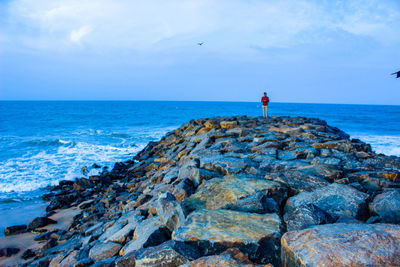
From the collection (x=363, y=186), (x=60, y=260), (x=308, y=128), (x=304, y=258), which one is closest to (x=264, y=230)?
(x=304, y=258)

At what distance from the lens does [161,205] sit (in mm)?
3896

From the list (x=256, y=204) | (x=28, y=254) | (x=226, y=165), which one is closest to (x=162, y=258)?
(x=256, y=204)

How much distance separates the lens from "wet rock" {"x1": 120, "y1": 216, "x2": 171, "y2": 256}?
3199mm

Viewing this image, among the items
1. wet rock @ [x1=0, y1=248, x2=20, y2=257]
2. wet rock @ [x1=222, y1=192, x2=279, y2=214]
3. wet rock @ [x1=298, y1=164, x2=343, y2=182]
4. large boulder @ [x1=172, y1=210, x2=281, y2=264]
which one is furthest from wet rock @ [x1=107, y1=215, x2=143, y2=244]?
wet rock @ [x1=0, y1=248, x2=20, y2=257]

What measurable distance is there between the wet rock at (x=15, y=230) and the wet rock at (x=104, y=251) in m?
4.31

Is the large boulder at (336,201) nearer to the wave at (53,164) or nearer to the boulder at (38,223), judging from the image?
the boulder at (38,223)

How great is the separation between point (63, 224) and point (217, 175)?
487cm

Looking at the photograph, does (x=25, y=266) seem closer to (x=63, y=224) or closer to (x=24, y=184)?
(x=63, y=224)

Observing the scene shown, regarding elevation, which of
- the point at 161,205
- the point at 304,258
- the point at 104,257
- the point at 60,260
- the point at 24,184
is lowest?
the point at 24,184

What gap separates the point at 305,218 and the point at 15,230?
728cm

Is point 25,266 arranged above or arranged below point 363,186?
below

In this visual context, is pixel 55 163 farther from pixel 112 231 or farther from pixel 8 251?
pixel 112 231

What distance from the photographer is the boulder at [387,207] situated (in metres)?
3.24

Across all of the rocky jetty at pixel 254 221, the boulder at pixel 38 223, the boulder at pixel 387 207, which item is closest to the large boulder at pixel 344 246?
the rocky jetty at pixel 254 221
